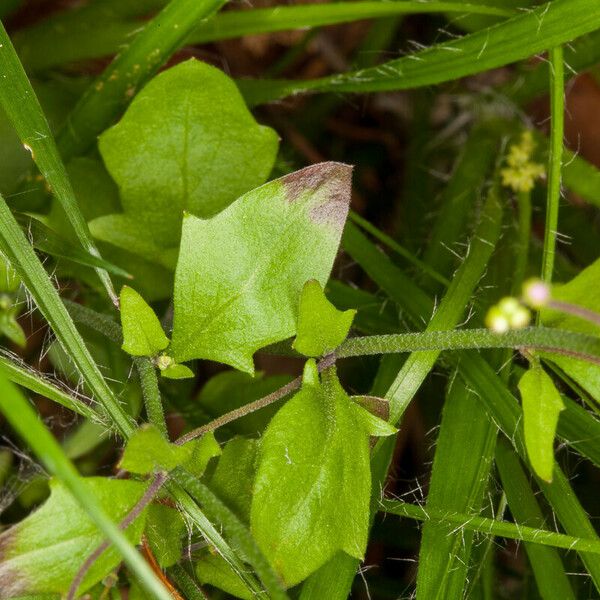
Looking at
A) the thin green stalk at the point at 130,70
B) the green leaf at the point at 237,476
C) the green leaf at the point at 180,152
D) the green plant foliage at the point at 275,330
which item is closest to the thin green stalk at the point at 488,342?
A: the green plant foliage at the point at 275,330

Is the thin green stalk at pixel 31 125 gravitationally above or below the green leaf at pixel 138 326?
above

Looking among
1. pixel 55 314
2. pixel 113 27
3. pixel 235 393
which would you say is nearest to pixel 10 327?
pixel 55 314

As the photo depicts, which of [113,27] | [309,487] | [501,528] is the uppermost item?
[113,27]

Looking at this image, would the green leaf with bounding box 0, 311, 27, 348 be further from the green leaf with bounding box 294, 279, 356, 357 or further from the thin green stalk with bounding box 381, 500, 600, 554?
the thin green stalk with bounding box 381, 500, 600, 554

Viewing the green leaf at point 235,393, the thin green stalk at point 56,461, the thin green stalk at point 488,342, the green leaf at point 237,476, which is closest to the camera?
the thin green stalk at point 56,461

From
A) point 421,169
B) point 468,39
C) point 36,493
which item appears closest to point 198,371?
point 36,493

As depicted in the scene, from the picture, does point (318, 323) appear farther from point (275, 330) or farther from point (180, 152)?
point (180, 152)

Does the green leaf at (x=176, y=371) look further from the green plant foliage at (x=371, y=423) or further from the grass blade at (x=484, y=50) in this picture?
the grass blade at (x=484, y=50)
